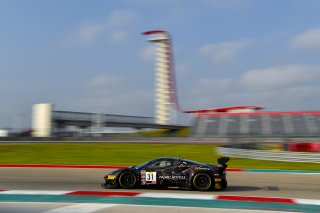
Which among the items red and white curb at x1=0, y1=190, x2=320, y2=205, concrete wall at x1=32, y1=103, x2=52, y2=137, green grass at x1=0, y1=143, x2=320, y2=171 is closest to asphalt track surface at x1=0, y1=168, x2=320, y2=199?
red and white curb at x1=0, y1=190, x2=320, y2=205

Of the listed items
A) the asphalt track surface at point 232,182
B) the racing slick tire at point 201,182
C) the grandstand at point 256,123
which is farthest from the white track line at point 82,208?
the grandstand at point 256,123

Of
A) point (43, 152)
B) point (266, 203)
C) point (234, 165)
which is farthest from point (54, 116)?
point (266, 203)

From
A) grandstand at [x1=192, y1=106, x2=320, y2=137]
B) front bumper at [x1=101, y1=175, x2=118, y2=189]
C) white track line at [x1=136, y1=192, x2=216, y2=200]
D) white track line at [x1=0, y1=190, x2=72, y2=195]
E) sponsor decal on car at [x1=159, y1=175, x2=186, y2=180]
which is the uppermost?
grandstand at [x1=192, y1=106, x2=320, y2=137]

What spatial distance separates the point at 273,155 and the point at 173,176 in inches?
443

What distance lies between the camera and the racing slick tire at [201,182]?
11.2 metres

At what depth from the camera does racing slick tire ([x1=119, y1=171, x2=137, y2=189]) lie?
448 inches

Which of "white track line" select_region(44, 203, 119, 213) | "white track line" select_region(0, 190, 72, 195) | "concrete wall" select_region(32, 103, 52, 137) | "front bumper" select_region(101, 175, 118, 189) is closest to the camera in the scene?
"white track line" select_region(44, 203, 119, 213)

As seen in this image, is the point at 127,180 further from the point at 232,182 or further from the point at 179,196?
the point at 232,182

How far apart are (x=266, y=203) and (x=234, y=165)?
10751mm

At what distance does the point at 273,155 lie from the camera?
2130 cm

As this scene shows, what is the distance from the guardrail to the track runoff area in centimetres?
583

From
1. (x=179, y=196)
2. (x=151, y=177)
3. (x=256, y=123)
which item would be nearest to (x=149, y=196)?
(x=179, y=196)

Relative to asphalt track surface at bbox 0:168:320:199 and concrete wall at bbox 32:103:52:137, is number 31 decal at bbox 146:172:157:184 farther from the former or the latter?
concrete wall at bbox 32:103:52:137

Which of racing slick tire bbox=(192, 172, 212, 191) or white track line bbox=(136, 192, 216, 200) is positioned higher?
racing slick tire bbox=(192, 172, 212, 191)
